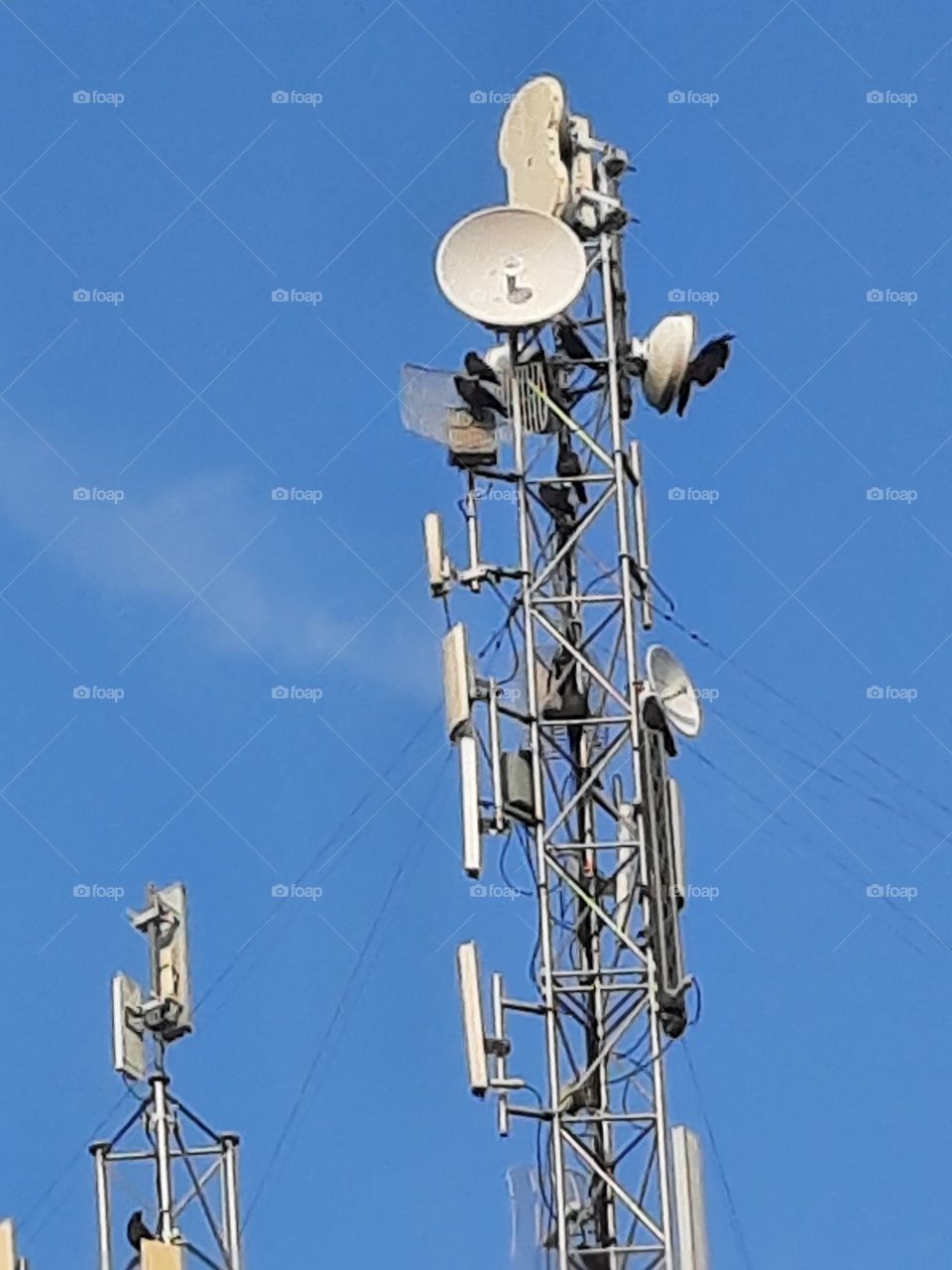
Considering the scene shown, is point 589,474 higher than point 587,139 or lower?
lower

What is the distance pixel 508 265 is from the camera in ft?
79.9

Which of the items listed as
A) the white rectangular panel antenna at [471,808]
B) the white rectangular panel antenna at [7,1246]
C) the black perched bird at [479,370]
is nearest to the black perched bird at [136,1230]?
the white rectangular panel antenna at [7,1246]

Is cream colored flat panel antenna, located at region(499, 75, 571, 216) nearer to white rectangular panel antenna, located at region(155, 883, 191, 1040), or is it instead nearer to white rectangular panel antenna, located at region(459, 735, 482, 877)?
white rectangular panel antenna, located at region(459, 735, 482, 877)

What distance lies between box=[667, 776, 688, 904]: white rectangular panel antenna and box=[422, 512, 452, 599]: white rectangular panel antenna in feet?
5.82

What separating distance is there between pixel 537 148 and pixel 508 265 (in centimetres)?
111

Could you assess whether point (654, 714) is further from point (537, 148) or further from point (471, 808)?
point (537, 148)

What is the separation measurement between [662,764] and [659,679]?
Result: 0.64 meters

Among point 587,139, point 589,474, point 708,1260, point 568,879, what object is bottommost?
point 708,1260

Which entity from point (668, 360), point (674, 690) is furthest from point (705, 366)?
point (674, 690)

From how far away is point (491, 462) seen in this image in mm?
24781

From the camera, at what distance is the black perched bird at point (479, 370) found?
24859 mm

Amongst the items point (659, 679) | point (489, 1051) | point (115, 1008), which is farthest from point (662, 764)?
point (115, 1008)

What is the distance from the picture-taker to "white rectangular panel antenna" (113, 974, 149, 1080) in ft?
79.0

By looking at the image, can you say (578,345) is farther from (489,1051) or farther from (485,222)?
(489,1051)
